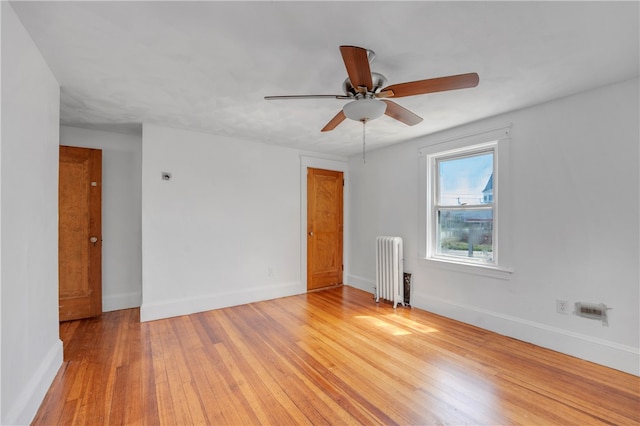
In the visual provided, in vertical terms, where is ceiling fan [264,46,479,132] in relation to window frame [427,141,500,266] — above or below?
above

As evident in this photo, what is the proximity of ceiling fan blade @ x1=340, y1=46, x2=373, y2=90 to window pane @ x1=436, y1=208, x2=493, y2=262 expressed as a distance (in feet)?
7.61

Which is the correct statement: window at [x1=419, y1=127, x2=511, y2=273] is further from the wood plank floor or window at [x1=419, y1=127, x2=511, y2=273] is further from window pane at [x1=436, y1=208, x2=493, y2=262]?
the wood plank floor

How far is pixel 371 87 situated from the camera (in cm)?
183

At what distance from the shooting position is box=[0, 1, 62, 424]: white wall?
149cm

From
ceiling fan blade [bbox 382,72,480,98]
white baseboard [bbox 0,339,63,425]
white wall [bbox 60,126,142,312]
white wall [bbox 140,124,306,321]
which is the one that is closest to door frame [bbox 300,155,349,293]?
white wall [bbox 140,124,306,321]

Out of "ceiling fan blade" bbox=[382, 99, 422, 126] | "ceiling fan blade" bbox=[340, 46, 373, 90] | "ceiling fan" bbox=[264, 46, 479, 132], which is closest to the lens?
"ceiling fan blade" bbox=[340, 46, 373, 90]

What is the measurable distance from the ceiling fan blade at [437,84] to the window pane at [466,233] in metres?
1.95

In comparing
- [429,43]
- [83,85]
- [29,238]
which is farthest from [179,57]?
[429,43]

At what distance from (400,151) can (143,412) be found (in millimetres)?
3966

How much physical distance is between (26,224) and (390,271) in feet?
12.1

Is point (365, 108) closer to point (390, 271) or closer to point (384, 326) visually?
point (384, 326)

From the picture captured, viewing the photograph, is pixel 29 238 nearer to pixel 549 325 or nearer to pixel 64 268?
pixel 64 268

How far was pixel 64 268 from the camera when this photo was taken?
3.33m

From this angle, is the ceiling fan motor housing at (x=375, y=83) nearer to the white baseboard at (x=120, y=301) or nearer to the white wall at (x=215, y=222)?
the white wall at (x=215, y=222)
